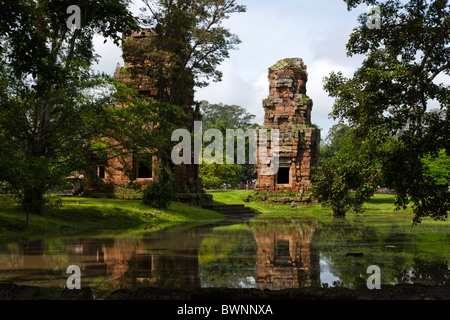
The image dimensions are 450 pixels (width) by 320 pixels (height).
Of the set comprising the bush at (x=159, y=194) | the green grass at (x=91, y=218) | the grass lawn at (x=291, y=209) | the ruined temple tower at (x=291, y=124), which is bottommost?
the grass lawn at (x=291, y=209)

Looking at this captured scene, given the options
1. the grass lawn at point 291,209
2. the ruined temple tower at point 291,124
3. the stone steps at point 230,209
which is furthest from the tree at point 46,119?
the ruined temple tower at point 291,124

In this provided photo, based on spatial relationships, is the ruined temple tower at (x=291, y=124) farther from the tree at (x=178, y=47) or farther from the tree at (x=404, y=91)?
the tree at (x=404, y=91)

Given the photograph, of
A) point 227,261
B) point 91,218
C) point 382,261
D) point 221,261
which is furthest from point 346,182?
point 91,218

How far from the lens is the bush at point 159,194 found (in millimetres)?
27500

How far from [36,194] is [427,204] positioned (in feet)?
50.0

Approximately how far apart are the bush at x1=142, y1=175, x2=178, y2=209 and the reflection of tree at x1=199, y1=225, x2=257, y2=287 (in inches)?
452

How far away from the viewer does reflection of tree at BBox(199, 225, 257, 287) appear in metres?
8.14

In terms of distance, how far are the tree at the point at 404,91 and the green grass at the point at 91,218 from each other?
425 inches

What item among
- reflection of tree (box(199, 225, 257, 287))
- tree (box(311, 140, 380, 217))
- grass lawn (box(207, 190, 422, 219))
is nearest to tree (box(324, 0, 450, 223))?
tree (box(311, 140, 380, 217))

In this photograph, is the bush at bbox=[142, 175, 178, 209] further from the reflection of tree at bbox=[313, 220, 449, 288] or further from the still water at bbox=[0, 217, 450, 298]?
the reflection of tree at bbox=[313, 220, 449, 288]

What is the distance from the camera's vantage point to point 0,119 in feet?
62.6

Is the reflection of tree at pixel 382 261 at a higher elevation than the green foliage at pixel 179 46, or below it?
below

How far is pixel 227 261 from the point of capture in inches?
417

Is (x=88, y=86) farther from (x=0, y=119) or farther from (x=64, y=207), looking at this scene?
(x=64, y=207)
